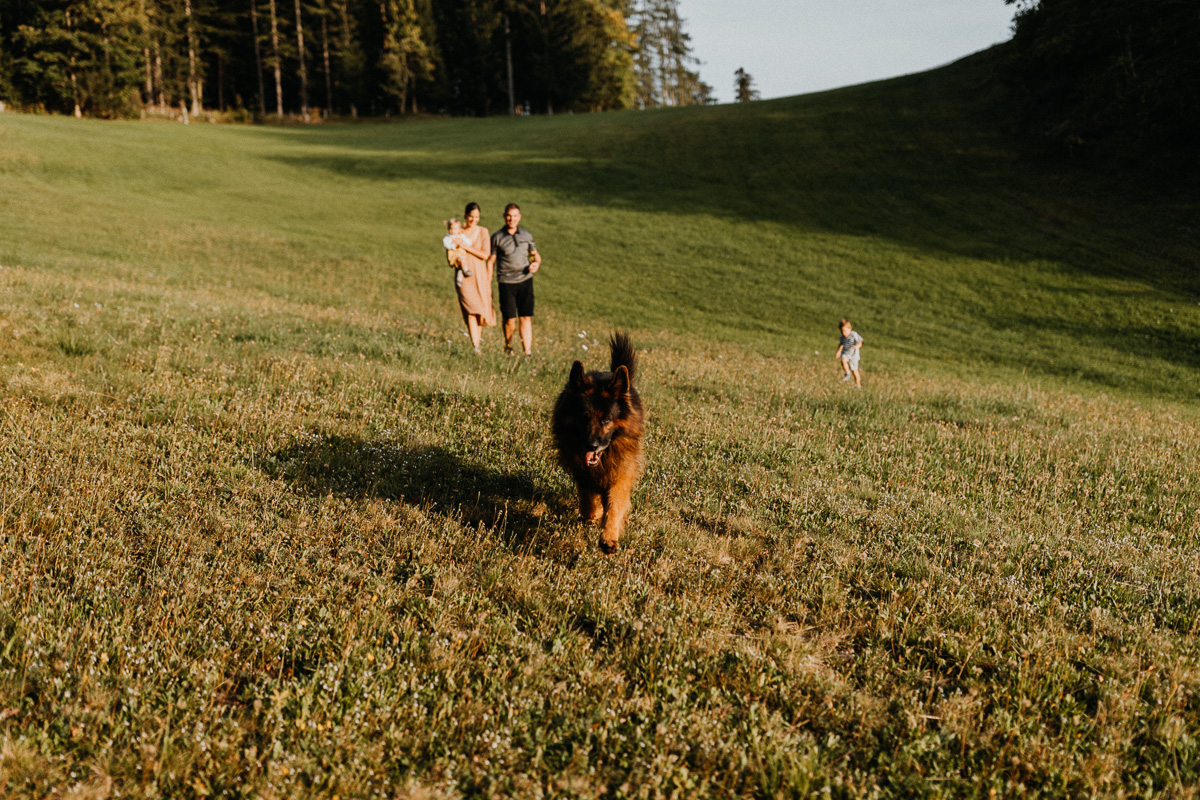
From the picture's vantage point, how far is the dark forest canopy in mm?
31438

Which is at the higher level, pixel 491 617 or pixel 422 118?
pixel 422 118

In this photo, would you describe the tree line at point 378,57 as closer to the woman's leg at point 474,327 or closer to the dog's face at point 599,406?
the woman's leg at point 474,327

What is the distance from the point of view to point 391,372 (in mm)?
10336

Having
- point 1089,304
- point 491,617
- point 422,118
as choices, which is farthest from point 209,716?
point 422,118

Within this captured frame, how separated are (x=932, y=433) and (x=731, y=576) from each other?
5.91m

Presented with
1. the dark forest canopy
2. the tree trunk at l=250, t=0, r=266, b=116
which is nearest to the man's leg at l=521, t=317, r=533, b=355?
the dark forest canopy

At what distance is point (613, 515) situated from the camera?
226 inches

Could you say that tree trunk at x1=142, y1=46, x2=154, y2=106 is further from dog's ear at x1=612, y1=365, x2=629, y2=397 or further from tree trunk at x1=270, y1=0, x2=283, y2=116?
dog's ear at x1=612, y1=365, x2=629, y2=397

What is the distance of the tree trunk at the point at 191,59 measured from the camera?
235ft

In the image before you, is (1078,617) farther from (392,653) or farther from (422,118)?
(422,118)

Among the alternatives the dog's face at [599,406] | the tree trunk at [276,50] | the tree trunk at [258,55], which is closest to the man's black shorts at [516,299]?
the dog's face at [599,406]

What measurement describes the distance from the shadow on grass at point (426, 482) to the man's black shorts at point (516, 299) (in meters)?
5.91

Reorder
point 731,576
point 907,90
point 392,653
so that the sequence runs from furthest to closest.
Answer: point 907,90
point 731,576
point 392,653

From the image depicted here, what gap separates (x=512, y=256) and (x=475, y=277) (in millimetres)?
892
